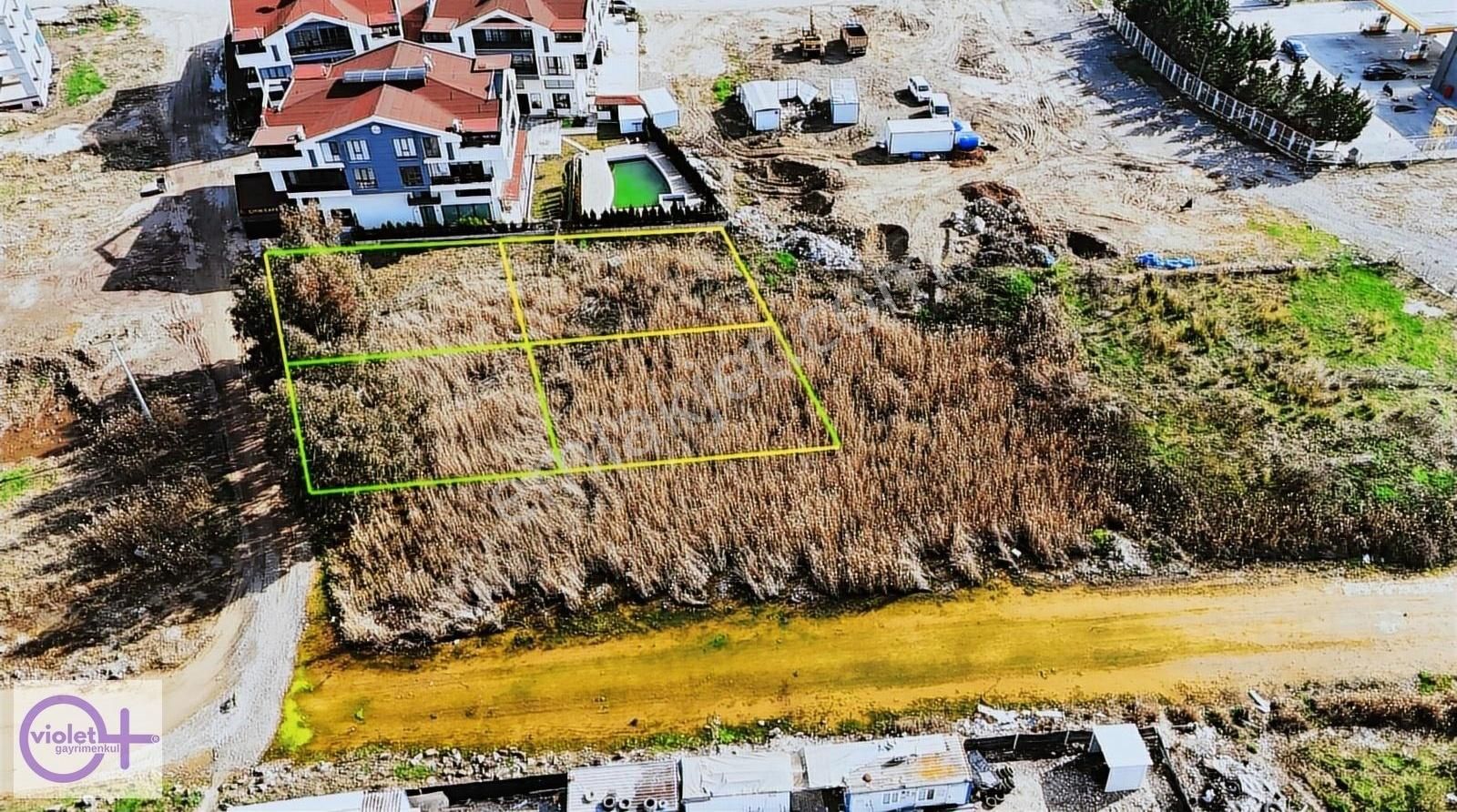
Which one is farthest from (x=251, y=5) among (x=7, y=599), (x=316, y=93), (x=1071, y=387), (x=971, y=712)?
(x=971, y=712)

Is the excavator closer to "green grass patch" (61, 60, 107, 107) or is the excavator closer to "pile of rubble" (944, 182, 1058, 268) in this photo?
"pile of rubble" (944, 182, 1058, 268)

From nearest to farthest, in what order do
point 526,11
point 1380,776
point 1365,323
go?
point 1380,776 < point 1365,323 < point 526,11

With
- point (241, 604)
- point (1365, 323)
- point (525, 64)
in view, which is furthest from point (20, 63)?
point (1365, 323)

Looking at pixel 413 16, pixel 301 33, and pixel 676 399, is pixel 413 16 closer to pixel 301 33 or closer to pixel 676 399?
pixel 301 33

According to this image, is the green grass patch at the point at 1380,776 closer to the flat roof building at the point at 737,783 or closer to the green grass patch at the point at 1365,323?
the flat roof building at the point at 737,783

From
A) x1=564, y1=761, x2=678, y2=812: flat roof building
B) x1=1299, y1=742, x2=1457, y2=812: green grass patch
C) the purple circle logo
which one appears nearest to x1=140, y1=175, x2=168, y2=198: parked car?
the purple circle logo
